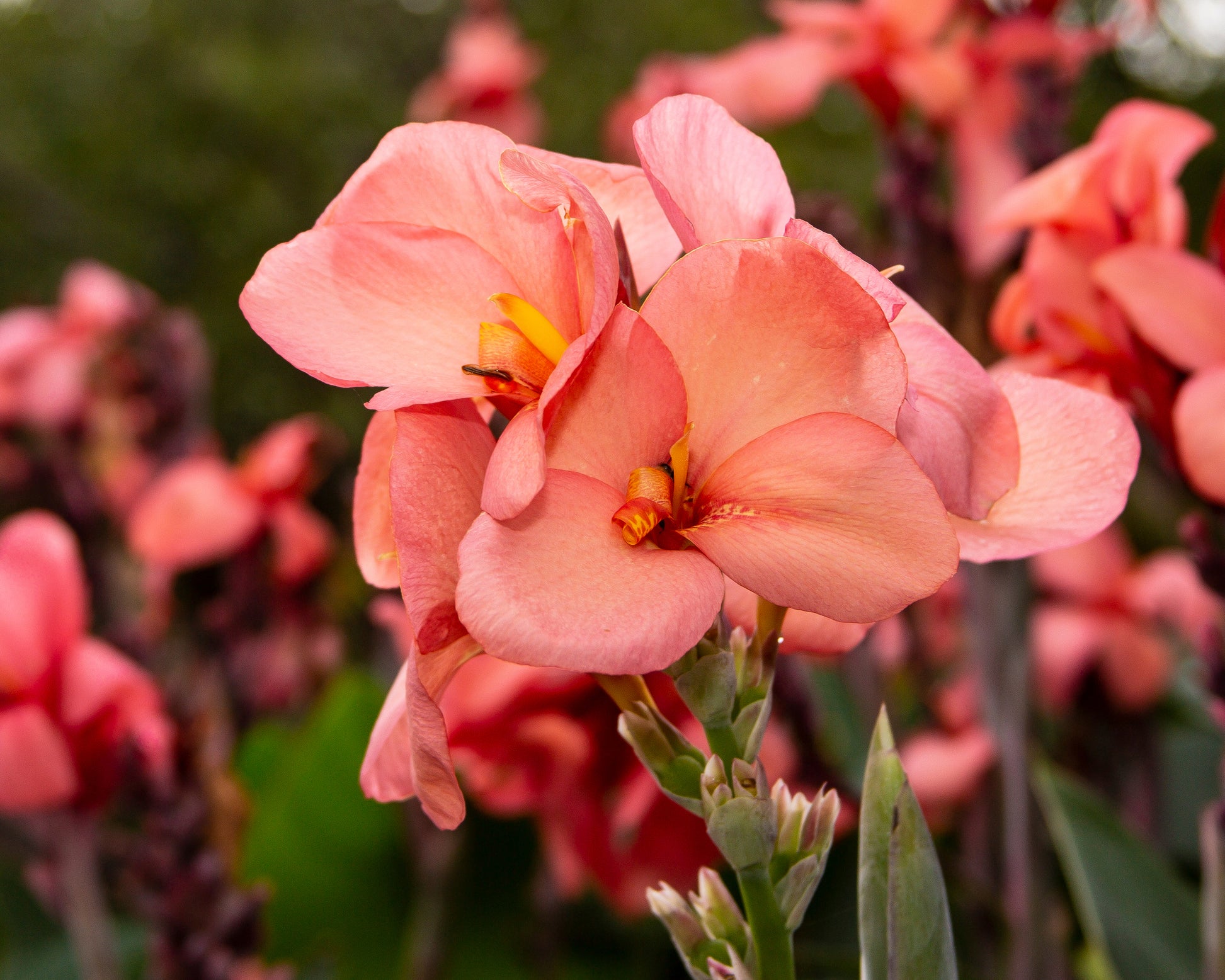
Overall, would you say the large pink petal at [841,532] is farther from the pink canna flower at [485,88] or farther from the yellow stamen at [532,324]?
the pink canna flower at [485,88]

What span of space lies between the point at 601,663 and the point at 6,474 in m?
1.12

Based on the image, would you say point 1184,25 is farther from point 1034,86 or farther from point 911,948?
point 911,948

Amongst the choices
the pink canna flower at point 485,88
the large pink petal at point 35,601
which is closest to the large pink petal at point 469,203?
the large pink petal at point 35,601

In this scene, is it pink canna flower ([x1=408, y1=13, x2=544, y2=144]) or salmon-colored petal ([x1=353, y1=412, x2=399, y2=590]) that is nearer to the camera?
salmon-colored petal ([x1=353, y1=412, x2=399, y2=590])

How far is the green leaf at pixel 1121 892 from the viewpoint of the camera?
2.07 ft

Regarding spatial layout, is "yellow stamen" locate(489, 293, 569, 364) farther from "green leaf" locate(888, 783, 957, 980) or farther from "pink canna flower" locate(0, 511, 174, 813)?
"pink canna flower" locate(0, 511, 174, 813)

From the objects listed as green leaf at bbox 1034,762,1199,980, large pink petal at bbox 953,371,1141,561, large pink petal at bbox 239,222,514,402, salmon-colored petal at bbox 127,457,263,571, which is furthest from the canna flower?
salmon-colored petal at bbox 127,457,263,571

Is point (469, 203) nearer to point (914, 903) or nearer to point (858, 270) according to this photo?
point (858, 270)

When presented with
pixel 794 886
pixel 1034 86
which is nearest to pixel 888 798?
pixel 794 886

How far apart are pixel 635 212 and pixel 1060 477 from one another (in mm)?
142

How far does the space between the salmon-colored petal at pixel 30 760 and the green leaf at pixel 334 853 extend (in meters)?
0.28

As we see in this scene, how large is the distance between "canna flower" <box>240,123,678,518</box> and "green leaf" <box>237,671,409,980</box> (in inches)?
24.7

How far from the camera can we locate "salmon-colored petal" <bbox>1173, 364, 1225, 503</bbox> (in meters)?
0.45

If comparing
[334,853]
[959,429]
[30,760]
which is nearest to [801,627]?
[959,429]
